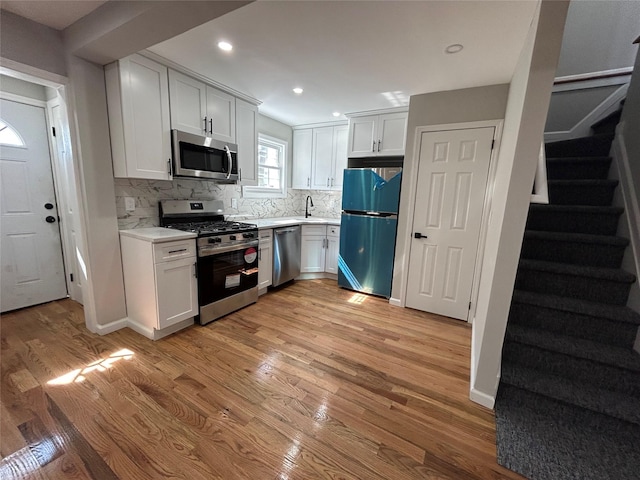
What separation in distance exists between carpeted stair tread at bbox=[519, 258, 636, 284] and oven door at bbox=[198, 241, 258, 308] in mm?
2599

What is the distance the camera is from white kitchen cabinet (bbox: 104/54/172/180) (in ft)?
6.93

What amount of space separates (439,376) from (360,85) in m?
2.76

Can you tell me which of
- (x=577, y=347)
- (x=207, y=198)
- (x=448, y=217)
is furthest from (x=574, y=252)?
(x=207, y=198)

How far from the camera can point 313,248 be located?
13.0 ft

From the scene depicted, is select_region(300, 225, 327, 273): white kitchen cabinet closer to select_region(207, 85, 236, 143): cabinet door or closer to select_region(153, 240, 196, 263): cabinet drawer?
select_region(207, 85, 236, 143): cabinet door

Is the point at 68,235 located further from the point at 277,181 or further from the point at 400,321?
the point at 400,321

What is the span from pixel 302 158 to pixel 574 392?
403 centimetres

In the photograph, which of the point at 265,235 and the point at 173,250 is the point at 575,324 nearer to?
the point at 265,235

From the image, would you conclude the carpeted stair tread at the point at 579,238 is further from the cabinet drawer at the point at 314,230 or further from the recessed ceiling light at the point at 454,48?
the cabinet drawer at the point at 314,230

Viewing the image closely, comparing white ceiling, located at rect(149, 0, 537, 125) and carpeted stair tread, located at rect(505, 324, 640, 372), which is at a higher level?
white ceiling, located at rect(149, 0, 537, 125)

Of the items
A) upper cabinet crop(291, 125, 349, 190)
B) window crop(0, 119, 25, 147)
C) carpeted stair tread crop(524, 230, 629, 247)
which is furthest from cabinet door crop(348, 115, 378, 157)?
window crop(0, 119, 25, 147)

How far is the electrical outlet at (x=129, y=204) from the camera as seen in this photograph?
2444mm

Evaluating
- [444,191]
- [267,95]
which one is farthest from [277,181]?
[444,191]

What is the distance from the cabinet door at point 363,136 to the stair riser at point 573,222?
1.90 meters
